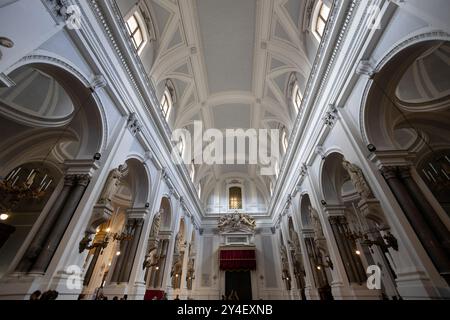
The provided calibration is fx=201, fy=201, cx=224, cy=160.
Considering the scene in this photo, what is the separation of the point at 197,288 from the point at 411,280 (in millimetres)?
13526

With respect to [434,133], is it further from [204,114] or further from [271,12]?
[204,114]

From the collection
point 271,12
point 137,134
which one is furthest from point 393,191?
point 271,12

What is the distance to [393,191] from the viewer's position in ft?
13.2

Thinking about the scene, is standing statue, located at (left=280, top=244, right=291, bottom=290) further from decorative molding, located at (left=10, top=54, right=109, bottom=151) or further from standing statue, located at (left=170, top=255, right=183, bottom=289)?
decorative molding, located at (left=10, top=54, right=109, bottom=151)

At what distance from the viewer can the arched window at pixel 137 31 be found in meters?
6.64

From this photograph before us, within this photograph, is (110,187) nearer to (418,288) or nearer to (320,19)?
(418,288)

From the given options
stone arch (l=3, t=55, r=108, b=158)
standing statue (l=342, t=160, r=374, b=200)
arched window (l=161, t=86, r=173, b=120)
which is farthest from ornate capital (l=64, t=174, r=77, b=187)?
standing statue (l=342, t=160, r=374, b=200)

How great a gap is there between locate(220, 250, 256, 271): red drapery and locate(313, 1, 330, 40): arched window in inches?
554

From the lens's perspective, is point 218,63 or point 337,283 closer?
point 337,283

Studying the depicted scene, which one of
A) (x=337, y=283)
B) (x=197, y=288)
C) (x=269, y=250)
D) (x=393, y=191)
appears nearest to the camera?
(x=393, y=191)

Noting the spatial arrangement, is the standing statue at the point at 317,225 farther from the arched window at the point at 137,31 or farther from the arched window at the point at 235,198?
the arched window at the point at 235,198

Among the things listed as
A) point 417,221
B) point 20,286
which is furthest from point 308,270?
point 20,286

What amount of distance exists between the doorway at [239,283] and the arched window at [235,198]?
5.22 m

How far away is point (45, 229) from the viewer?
13.0 feet
